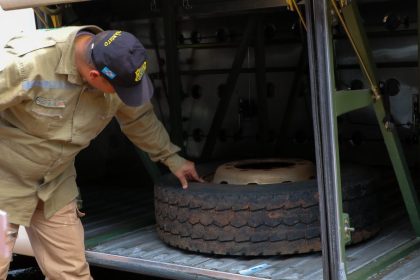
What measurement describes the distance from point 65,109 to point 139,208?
6.75 ft

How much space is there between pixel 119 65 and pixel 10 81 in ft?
1.53

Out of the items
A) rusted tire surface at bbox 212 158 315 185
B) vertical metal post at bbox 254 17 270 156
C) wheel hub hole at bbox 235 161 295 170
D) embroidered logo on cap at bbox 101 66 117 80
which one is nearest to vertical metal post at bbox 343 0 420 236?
rusted tire surface at bbox 212 158 315 185

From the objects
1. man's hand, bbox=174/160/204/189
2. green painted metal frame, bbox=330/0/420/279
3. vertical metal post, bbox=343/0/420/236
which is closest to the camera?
green painted metal frame, bbox=330/0/420/279

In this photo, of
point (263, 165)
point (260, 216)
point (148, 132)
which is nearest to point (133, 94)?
point (148, 132)

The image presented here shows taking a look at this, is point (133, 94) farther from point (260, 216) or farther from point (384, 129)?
point (384, 129)

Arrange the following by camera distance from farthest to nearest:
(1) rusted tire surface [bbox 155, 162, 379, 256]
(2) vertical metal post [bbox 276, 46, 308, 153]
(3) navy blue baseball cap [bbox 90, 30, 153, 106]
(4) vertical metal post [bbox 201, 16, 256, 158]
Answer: (2) vertical metal post [bbox 276, 46, 308, 153]
(4) vertical metal post [bbox 201, 16, 256, 158]
(1) rusted tire surface [bbox 155, 162, 379, 256]
(3) navy blue baseball cap [bbox 90, 30, 153, 106]

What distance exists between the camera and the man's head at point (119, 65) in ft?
9.30

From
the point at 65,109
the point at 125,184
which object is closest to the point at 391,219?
the point at 65,109

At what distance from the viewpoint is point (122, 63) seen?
2.83m

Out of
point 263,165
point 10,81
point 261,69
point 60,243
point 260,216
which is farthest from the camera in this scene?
point 261,69

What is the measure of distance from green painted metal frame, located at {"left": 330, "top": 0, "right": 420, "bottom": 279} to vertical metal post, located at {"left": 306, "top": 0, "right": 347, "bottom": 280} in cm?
3

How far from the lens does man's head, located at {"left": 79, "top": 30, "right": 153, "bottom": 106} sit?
9.30 feet

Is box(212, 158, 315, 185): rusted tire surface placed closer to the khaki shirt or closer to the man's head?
the khaki shirt

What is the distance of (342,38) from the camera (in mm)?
5230
